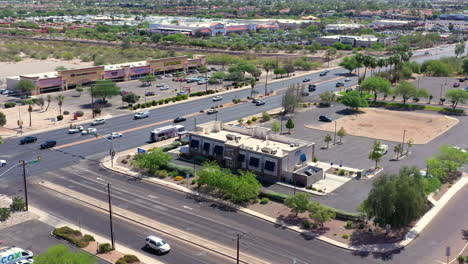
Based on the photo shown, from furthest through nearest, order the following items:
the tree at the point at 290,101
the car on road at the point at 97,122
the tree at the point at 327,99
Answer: the tree at the point at 327,99
the tree at the point at 290,101
the car on road at the point at 97,122

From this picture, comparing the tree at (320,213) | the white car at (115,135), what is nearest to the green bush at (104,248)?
the tree at (320,213)

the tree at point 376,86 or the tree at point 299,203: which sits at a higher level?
the tree at point 376,86

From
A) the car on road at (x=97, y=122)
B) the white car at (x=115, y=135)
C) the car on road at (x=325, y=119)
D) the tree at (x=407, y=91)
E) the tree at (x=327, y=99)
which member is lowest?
the white car at (x=115, y=135)

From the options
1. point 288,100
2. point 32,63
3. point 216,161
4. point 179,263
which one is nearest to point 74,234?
point 179,263

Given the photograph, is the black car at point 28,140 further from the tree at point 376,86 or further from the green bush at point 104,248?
the tree at point 376,86

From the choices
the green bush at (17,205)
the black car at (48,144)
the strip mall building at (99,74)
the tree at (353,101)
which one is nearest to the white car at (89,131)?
the black car at (48,144)

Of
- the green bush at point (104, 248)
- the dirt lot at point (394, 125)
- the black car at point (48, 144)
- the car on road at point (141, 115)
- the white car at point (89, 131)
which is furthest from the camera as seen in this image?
the car on road at point (141, 115)

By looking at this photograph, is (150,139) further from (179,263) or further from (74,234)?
(179,263)

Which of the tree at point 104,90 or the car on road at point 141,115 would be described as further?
the tree at point 104,90

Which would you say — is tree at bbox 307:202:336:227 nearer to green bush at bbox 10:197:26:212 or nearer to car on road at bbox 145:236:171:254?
car on road at bbox 145:236:171:254
